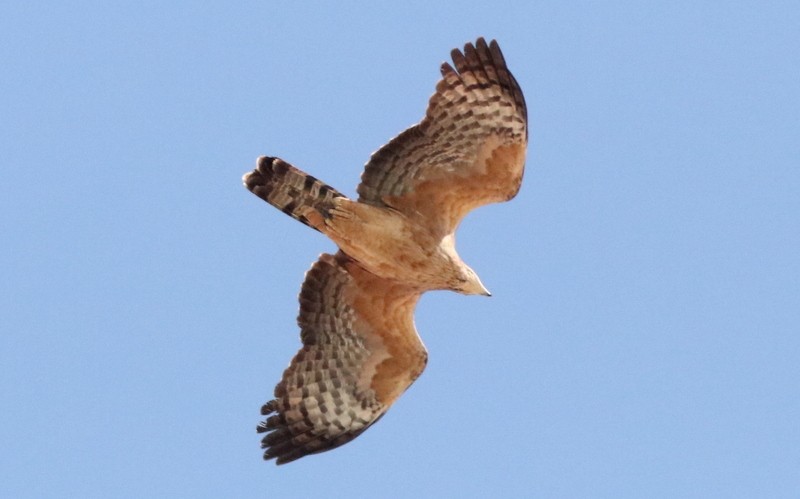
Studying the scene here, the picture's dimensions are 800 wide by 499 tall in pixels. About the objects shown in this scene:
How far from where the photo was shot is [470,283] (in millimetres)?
13328

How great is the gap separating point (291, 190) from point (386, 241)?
98cm

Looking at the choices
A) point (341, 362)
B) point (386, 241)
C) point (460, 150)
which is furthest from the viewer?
point (341, 362)

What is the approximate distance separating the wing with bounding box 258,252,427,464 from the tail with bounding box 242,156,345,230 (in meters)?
0.83

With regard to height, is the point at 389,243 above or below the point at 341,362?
above

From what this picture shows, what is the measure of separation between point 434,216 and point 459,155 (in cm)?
73

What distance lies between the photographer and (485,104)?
12.8m

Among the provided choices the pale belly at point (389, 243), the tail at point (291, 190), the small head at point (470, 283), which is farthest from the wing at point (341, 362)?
the tail at point (291, 190)

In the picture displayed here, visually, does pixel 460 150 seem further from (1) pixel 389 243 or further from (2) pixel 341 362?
(2) pixel 341 362

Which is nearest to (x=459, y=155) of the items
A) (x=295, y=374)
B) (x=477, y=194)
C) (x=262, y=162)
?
(x=477, y=194)

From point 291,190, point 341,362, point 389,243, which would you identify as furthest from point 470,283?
point 291,190

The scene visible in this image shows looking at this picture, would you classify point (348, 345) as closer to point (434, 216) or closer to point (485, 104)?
point (434, 216)

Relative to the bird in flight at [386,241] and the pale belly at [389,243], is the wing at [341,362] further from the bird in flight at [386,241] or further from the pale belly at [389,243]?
the pale belly at [389,243]

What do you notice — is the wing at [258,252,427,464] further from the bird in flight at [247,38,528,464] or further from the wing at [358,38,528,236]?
the wing at [358,38,528,236]

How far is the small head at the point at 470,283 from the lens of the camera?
13320 millimetres
